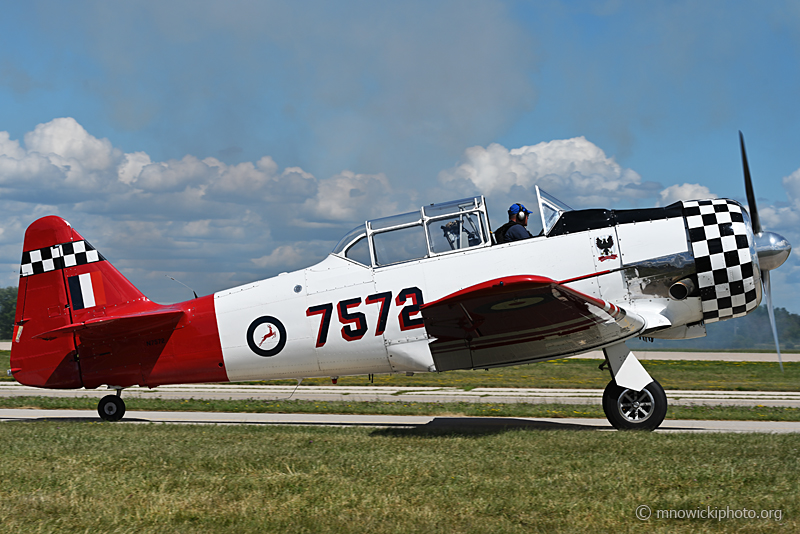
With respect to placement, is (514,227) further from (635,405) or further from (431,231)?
(635,405)

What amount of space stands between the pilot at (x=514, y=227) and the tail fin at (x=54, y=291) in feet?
19.9

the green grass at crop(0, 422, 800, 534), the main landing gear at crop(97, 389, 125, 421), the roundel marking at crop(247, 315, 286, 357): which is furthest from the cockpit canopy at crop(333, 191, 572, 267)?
the main landing gear at crop(97, 389, 125, 421)

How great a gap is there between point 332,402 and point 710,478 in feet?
30.4

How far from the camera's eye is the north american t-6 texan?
837cm

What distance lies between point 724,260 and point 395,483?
5657 millimetres

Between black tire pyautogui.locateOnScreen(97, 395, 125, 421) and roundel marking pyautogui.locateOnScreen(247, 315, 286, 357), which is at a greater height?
roundel marking pyautogui.locateOnScreen(247, 315, 286, 357)

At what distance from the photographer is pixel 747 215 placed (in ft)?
28.5

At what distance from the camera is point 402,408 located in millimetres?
12305

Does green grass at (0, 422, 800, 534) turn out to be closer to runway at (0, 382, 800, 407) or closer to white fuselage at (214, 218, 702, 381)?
white fuselage at (214, 218, 702, 381)

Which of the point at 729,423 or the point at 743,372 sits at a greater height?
the point at 729,423

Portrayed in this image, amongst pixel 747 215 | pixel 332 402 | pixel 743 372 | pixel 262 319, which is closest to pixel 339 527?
pixel 262 319

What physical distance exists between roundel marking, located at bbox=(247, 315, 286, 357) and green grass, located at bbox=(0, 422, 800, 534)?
2017 mm

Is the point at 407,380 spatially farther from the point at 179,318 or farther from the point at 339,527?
the point at 339,527

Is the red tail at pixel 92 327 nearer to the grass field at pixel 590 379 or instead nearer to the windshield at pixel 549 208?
the windshield at pixel 549 208
